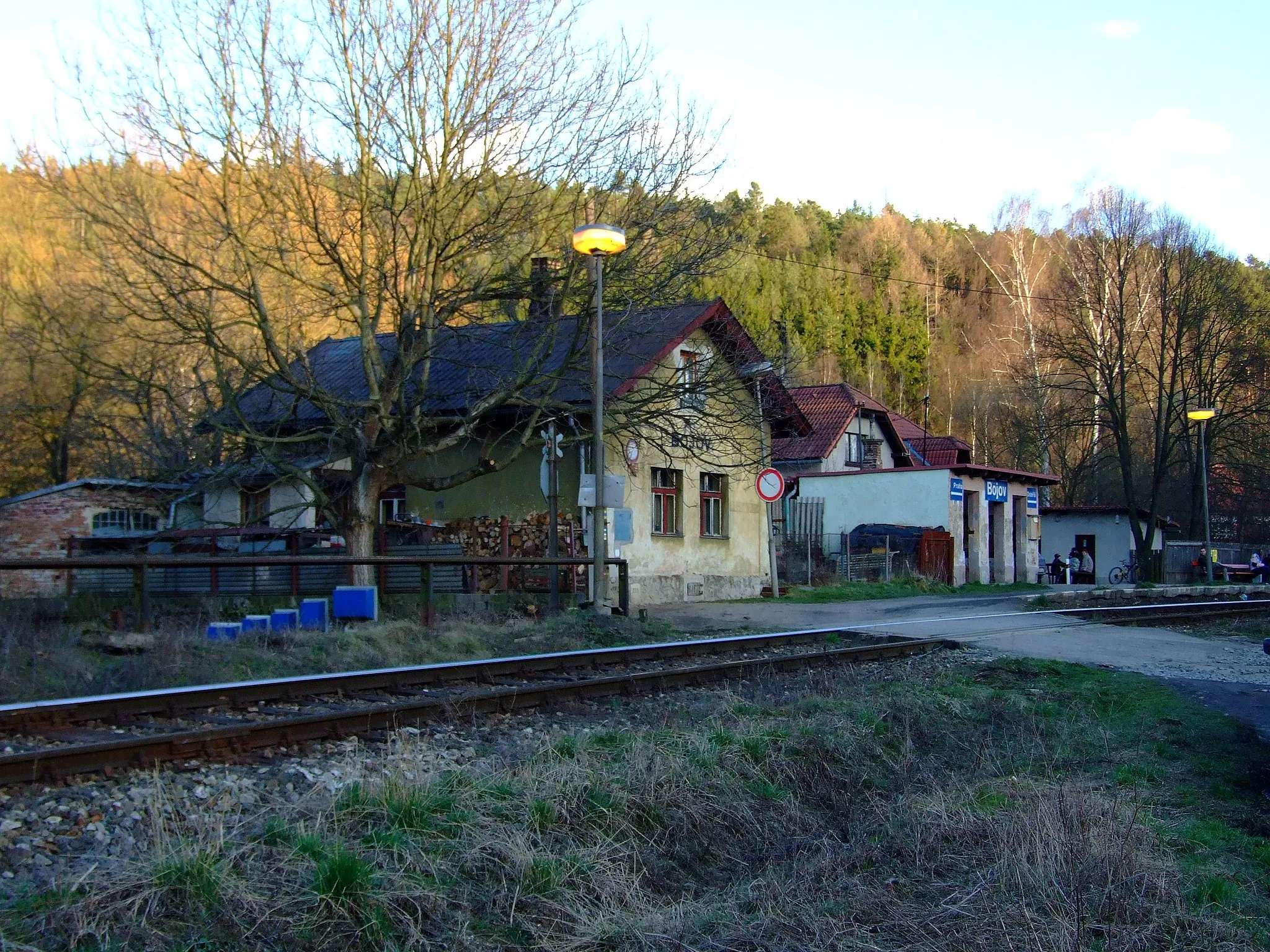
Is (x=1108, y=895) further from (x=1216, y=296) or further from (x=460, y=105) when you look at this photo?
(x=1216, y=296)

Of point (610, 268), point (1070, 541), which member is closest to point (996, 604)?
point (610, 268)

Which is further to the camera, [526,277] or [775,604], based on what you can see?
[775,604]

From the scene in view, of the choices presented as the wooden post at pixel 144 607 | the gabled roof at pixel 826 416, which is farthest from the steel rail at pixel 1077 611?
the gabled roof at pixel 826 416

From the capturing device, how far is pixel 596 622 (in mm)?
15766

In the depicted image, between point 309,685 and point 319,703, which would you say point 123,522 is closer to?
point 309,685

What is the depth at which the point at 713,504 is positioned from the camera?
90.2 ft

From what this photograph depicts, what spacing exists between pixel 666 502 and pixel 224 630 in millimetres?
12569

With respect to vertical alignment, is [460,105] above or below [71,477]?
above

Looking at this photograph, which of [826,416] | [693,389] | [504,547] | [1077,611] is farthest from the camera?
[826,416]

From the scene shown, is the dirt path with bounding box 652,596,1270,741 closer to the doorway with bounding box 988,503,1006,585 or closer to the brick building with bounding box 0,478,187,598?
the brick building with bounding box 0,478,187,598

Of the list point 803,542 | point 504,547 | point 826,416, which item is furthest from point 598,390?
point 826,416

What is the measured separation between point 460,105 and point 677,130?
3.71 m

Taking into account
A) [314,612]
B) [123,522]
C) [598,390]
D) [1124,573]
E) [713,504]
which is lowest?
[1124,573]

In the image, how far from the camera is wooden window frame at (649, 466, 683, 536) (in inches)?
990
